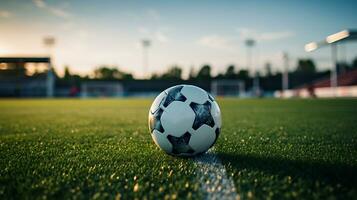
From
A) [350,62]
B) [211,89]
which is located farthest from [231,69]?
[350,62]

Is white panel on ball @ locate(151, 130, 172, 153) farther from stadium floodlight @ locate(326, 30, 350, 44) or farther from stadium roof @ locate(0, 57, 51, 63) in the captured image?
stadium roof @ locate(0, 57, 51, 63)

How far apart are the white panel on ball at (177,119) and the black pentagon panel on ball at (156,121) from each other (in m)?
0.05

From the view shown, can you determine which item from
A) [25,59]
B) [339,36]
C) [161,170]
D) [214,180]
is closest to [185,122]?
[161,170]

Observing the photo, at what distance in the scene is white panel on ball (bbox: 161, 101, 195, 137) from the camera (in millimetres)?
2828

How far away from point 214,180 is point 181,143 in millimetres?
665

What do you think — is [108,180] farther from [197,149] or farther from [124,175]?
[197,149]

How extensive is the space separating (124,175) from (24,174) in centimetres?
89

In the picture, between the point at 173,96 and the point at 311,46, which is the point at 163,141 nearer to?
the point at 173,96

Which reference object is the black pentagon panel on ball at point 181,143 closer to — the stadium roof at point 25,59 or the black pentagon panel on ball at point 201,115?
the black pentagon panel on ball at point 201,115

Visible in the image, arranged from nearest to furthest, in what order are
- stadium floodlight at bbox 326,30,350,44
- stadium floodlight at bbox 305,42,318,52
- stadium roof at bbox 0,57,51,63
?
stadium floodlight at bbox 326,30,350,44
stadium floodlight at bbox 305,42,318,52
stadium roof at bbox 0,57,51,63

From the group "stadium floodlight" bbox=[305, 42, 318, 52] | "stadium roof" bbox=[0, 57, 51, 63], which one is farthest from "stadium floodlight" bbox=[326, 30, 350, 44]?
"stadium roof" bbox=[0, 57, 51, 63]

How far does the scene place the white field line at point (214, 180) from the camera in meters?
1.97

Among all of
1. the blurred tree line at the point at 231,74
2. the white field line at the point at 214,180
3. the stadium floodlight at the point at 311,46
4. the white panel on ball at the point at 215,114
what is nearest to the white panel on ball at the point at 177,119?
the white panel on ball at the point at 215,114

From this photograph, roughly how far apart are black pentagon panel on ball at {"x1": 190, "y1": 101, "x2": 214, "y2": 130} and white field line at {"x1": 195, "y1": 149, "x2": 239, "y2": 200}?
1.18ft
